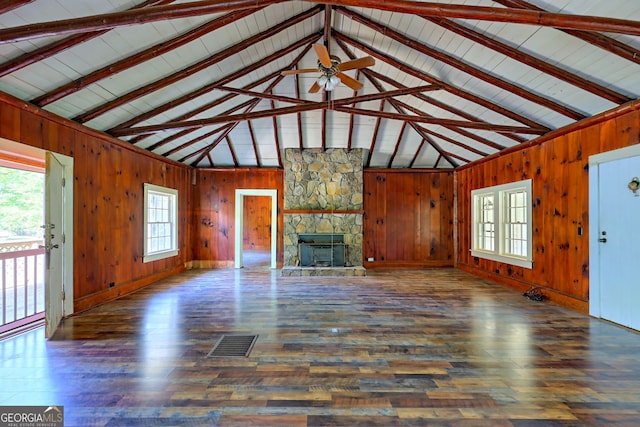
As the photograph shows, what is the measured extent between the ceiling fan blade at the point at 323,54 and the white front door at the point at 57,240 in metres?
3.49

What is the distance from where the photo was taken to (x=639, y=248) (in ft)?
11.8

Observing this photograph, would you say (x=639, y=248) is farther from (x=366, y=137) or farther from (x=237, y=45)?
(x=237, y=45)

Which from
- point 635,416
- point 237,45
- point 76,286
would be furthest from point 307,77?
point 635,416

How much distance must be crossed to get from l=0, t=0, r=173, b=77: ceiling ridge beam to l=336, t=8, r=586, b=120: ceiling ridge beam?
260cm

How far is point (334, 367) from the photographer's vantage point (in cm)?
272

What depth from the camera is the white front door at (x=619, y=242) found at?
365 cm

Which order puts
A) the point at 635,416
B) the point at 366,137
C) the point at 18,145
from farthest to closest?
the point at 366,137, the point at 18,145, the point at 635,416

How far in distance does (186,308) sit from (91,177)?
98.3 inches

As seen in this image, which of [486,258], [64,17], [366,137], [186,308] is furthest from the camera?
[366,137]

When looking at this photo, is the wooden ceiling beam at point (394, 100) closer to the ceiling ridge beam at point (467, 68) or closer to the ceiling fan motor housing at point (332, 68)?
the ceiling ridge beam at point (467, 68)

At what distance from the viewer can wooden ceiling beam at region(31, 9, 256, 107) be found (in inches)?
138

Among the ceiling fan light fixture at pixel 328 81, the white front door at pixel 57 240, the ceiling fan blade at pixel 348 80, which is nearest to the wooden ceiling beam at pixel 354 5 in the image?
the ceiling fan light fixture at pixel 328 81

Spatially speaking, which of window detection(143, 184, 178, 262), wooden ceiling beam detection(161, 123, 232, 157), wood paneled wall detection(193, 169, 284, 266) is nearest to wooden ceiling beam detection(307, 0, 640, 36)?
wooden ceiling beam detection(161, 123, 232, 157)

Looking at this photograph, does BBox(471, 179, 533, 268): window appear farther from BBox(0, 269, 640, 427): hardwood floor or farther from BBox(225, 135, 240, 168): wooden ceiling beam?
BBox(225, 135, 240, 168): wooden ceiling beam
